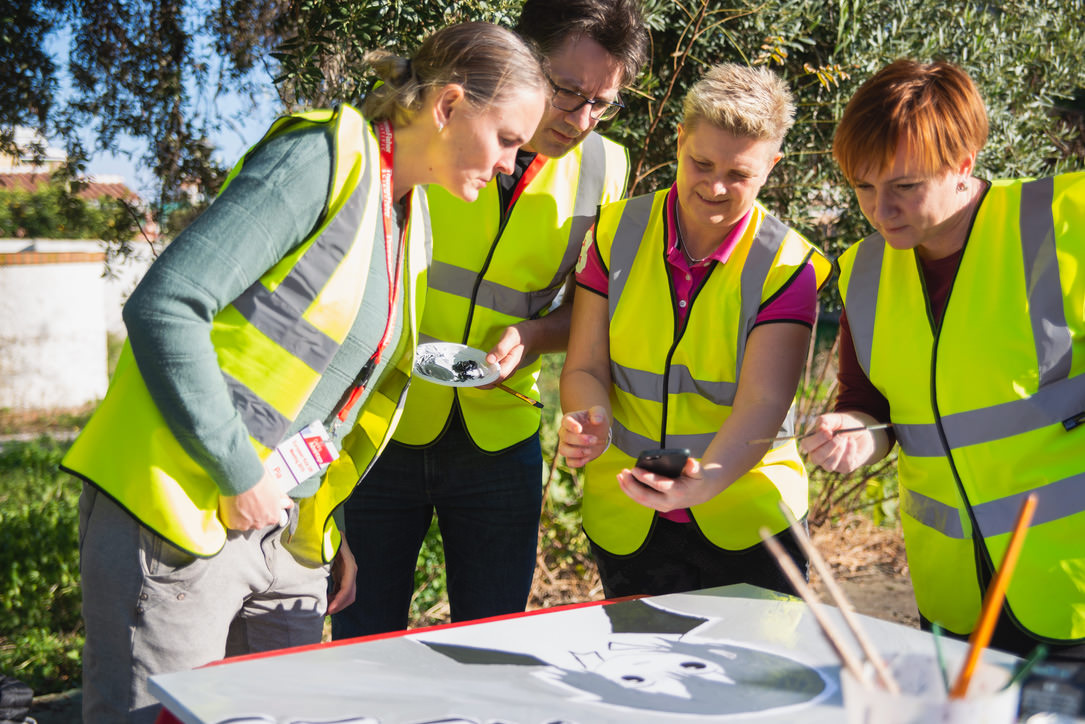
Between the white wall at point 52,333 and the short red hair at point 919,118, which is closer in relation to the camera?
the short red hair at point 919,118

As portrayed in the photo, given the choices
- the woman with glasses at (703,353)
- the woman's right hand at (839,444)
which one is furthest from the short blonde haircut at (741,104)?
the woman's right hand at (839,444)

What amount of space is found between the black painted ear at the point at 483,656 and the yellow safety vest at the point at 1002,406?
0.93 m

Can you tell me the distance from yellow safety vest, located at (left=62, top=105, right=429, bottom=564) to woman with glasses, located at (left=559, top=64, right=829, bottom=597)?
65cm

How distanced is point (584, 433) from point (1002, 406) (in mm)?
851

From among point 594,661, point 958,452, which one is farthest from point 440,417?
point 958,452

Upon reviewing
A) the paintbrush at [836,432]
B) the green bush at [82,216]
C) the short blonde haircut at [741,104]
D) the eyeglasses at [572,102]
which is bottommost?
the paintbrush at [836,432]

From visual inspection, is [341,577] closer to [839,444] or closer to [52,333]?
[839,444]

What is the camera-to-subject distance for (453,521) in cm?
262

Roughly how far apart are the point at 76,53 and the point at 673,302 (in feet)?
10.0

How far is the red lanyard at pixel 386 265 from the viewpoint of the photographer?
1.88 m

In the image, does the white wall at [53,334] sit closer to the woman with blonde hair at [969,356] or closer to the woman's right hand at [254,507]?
the woman's right hand at [254,507]

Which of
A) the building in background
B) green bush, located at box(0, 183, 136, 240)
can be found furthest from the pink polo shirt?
the building in background

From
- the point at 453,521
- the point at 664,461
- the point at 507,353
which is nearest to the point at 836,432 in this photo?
the point at 664,461

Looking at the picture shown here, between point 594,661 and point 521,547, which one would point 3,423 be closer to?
point 521,547
